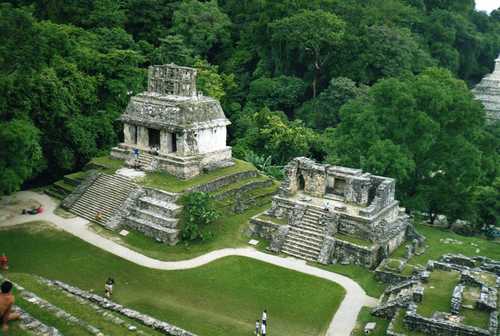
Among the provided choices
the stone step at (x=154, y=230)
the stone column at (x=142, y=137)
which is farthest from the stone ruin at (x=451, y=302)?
the stone column at (x=142, y=137)

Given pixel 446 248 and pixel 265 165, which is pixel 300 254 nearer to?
pixel 446 248

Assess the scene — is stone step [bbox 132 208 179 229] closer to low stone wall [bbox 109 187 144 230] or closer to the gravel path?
low stone wall [bbox 109 187 144 230]

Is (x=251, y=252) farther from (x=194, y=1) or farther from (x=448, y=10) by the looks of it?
(x=448, y=10)

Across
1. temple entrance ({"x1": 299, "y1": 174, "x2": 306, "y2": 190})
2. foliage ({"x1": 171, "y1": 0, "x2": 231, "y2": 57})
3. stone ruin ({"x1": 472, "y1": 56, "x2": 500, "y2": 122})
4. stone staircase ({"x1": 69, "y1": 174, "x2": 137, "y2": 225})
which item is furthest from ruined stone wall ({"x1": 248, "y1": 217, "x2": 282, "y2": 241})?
stone ruin ({"x1": 472, "y1": 56, "x2": 500, "y2": 122})

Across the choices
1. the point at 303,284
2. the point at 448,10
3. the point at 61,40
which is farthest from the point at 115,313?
the point at 448,10

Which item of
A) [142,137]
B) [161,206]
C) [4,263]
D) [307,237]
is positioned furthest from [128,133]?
[307,237]

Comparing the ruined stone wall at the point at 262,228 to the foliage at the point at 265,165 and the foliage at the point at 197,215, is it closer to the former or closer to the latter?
the foliage at the point at 197,215
